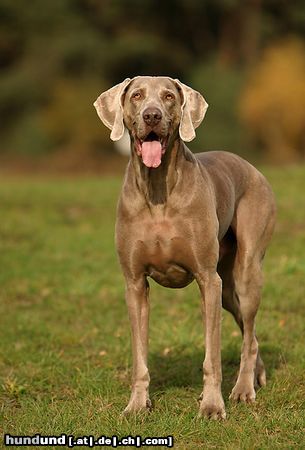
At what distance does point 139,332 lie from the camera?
209 inches

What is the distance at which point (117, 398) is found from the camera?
5.55 meters

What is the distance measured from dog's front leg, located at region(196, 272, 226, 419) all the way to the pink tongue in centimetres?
73

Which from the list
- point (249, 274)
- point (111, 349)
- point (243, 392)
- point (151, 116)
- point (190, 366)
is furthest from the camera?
point (111, 349)

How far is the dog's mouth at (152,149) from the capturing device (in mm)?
4945

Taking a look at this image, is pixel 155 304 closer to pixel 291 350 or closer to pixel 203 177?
pixel 291 350

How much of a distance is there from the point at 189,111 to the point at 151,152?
1.08 feet

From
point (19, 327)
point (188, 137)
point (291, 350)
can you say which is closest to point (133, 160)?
point (188, 137)

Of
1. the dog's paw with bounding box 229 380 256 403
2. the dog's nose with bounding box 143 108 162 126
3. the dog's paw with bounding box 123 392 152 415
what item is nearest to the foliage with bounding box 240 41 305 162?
the dog's paw with bounding box 229 380 256 403

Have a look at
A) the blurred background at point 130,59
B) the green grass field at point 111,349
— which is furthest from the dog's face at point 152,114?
the blurred background at point 130,59

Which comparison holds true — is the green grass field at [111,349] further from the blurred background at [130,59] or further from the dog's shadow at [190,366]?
the blurred background at [130,59]

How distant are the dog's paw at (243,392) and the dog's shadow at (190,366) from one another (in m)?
0.20

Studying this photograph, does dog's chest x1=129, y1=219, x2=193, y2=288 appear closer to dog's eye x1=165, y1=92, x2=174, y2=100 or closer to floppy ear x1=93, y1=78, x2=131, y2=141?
floppy ear x1=93, y1=78, x2=131, y2=141

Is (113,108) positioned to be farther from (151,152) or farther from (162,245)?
(162,245)

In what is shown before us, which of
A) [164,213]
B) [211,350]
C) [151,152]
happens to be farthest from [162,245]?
[211,350]
